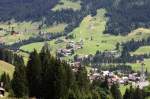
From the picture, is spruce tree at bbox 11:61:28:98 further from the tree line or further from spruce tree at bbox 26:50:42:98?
spruce tree at bbox 26:50:42:98

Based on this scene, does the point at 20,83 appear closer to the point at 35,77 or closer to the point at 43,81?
the point at 35,77

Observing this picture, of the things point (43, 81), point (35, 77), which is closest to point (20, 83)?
point (35, 77)

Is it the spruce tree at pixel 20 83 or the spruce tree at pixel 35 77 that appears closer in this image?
the spruce tree at pixel 20 83

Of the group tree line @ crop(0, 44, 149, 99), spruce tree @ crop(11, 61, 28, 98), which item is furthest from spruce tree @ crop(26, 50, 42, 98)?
spruce tree @ crop(11, 61, 28, 98)

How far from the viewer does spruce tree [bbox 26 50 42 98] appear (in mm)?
122438

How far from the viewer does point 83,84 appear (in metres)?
154

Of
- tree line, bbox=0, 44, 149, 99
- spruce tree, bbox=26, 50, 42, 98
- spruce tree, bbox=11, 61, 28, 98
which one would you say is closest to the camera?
spruce tree, bbox=11, 61, 28, 98

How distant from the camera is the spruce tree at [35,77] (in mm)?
122438

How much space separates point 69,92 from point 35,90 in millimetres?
8563

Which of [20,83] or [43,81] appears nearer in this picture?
[20,83]

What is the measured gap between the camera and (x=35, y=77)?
123 metres

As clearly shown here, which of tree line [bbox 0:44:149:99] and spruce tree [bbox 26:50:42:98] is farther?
spruce tree [bbox 26:50:42:98]

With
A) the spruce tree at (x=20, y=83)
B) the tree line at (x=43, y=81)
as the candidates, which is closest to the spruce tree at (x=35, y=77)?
the tree line at (x=43, y=81)

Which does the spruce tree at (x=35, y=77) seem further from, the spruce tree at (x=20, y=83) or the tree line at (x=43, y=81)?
the spruce tree at (x=20, y=83)
